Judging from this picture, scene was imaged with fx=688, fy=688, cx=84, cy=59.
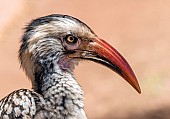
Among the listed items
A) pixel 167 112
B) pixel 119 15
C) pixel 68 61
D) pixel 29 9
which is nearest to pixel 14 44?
pixel 29 9

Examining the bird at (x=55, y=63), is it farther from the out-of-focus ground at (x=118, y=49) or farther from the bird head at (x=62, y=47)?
the out-of-focus ground at (x=118, y=49)

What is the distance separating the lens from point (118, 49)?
874 centimetres

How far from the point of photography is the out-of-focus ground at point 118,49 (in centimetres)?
784

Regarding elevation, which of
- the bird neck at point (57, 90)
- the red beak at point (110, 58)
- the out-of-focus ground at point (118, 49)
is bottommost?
the bird neck at point (57, 90)

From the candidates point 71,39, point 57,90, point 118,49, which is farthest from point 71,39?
point 118,49

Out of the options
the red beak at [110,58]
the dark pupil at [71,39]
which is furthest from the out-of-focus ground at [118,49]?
the dark pupil at [71,39]

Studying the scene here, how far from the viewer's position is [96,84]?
819cm

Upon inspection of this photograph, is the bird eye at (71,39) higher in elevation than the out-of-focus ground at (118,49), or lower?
lower

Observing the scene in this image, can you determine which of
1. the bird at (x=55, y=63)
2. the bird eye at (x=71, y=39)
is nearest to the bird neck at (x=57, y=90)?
the bird at (x=55, y=63)

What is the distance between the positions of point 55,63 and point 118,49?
4.06 metres

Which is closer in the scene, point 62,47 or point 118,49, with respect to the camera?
point 62,47

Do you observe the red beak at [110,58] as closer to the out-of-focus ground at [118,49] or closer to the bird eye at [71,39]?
the bird eye at [71,39]

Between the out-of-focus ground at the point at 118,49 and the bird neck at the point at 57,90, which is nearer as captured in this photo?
the bird neck at the point at 57,90

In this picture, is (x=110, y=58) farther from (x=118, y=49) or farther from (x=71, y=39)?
(x=118, y=49)
